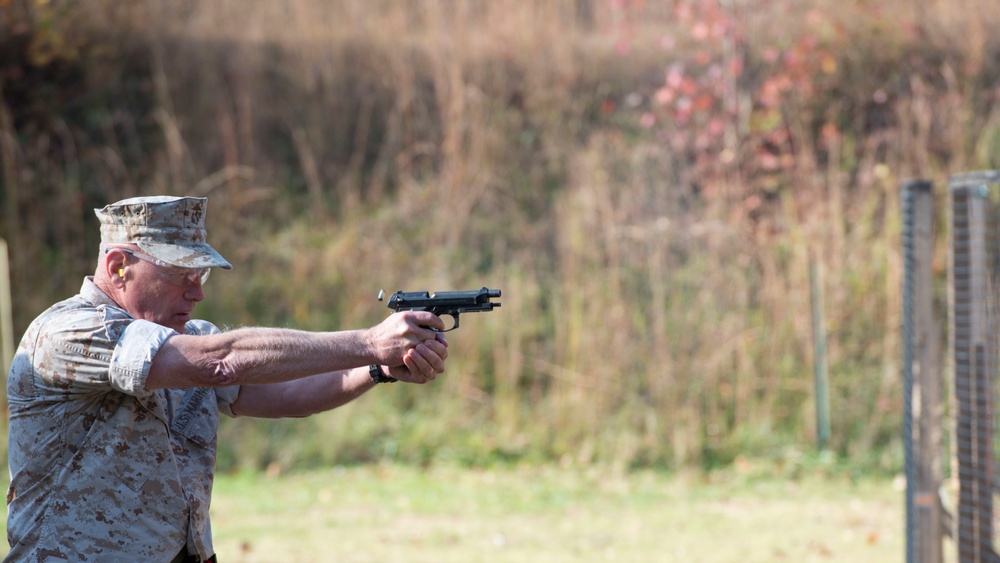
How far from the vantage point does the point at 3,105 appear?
9758mm

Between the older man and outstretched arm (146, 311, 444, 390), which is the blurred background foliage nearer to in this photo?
the older man

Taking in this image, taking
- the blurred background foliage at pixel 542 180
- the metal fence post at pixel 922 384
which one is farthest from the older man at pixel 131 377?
the blurred background foliage at pixel 542 180

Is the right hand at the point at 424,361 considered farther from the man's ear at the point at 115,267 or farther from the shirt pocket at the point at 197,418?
the man's ear at the point at 115,267

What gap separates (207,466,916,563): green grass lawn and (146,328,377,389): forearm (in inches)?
138

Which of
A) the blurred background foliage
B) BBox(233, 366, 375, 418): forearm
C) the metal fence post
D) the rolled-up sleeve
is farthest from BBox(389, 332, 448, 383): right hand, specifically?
the blurred background foliage

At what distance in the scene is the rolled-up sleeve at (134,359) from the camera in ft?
7.88

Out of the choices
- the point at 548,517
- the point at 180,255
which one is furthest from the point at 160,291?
the point at 548,517

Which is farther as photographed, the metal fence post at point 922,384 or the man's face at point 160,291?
the metal fence post at point 922,384

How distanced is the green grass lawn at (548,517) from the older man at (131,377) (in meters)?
3.34

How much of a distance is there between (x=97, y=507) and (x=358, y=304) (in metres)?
6.80

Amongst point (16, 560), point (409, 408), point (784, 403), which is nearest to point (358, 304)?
point (409, 408)

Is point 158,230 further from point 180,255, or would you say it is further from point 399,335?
point 399,335

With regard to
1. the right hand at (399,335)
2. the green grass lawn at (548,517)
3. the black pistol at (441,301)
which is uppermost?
the black pistol at (441,301)

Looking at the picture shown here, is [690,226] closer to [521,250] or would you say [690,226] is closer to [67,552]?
[521,250]
